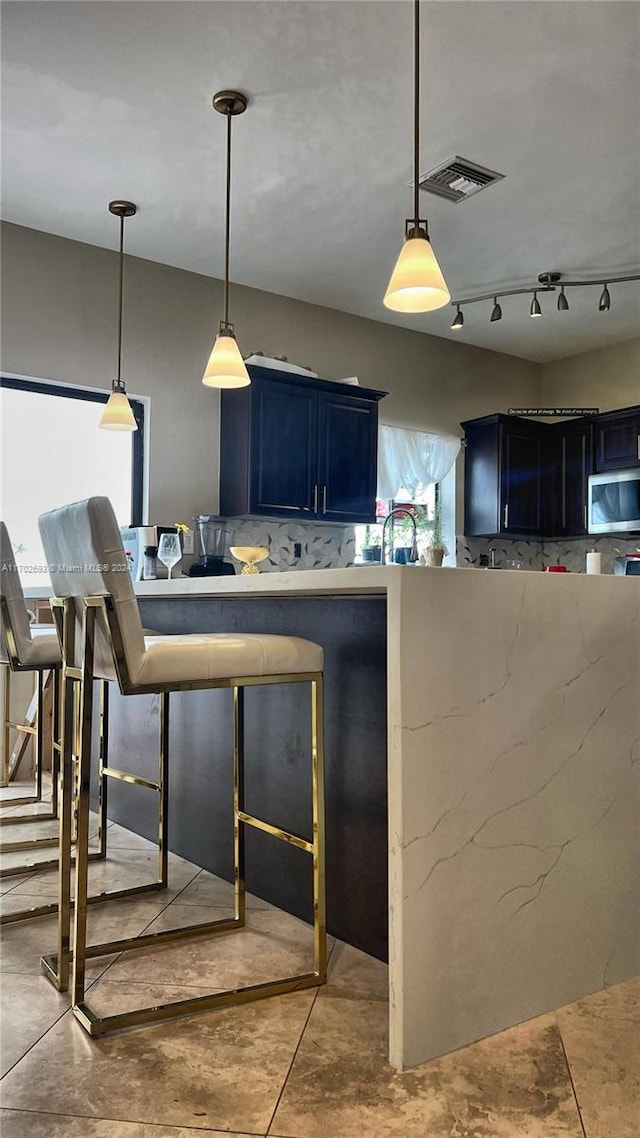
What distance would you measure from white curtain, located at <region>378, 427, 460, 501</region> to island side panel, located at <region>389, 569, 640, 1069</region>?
3766mm

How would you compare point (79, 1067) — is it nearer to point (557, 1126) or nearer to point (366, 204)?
point (557, 1126)

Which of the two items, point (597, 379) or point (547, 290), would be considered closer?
point (547, 290)

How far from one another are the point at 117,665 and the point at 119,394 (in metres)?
2.37

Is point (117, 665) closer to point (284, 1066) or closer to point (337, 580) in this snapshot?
point (337, 580)

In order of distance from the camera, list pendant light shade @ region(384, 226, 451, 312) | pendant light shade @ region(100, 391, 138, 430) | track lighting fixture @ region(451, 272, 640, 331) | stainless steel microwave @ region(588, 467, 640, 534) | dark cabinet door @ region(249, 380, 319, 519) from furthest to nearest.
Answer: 1. stainless steel microwave @ region(588, 467, 640, 534)
2. track lighting fixture @ region(451, 272, 640, 331)
3. dark cabinet door @ region(249, 380, 319, 519)
4. pendant light shade @ region(100, 391, 138, 430)
5. pendant light shade @ region(384, 226, 451, 312)

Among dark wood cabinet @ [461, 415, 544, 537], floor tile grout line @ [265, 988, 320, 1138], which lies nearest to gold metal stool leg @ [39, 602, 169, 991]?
floor tile grout line @ [265, 988, 320, 1138]

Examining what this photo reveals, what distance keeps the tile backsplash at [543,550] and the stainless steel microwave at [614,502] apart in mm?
248

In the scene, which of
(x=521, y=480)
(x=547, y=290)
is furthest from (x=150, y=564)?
(x=521, y=480)

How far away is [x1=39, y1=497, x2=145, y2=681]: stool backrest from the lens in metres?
1.67

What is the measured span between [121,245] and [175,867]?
10.4 feet

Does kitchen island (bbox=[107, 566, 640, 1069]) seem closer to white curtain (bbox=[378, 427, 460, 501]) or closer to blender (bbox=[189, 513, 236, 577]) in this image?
blender (bbox=[189, 513, 236, 577])

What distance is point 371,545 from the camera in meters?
5.68

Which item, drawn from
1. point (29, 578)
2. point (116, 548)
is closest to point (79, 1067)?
point (116, 548)

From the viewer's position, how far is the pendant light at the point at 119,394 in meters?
3.70
